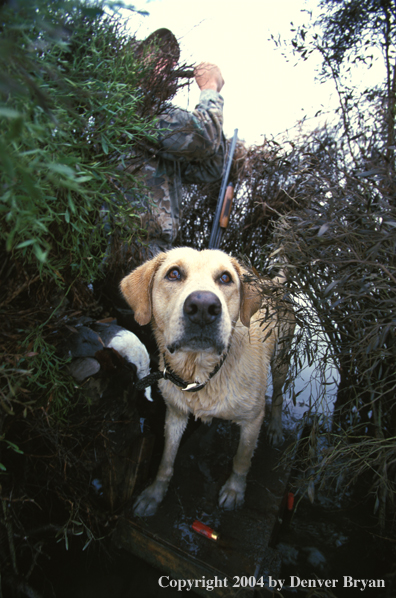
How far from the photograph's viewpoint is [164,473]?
2.26 m

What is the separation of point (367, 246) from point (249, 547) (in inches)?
75.0

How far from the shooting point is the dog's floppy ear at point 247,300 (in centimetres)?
209

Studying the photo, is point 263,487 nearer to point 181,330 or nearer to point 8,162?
point 181,330

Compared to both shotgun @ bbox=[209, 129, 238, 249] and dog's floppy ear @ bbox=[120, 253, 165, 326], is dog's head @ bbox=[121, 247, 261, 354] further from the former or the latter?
shotgun @ bbox=[209, 129, 238, 249]

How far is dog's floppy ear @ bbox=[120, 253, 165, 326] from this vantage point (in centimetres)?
209

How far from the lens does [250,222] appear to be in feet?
13.3

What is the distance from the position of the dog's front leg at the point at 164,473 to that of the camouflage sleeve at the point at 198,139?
249 cm

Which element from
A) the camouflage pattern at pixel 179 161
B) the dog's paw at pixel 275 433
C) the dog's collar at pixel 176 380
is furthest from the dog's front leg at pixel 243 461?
the camouflage pattern at pixel 179 161

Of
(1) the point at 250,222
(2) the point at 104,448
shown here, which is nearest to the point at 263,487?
(2) the point at 104,448

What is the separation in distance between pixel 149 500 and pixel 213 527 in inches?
18.4

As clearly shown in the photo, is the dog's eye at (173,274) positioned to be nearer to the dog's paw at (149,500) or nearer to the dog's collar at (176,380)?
the dog's collar at (176,380)

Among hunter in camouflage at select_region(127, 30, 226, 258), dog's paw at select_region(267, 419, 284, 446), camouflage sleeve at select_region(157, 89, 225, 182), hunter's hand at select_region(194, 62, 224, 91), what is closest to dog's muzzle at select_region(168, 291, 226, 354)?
dog's paw at select_region(267, 419, 284, 446)

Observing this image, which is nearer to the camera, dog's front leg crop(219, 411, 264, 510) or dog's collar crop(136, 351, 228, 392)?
dog's collar crop(136, 351, 228, 392)

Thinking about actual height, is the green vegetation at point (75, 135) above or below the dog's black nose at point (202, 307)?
above
